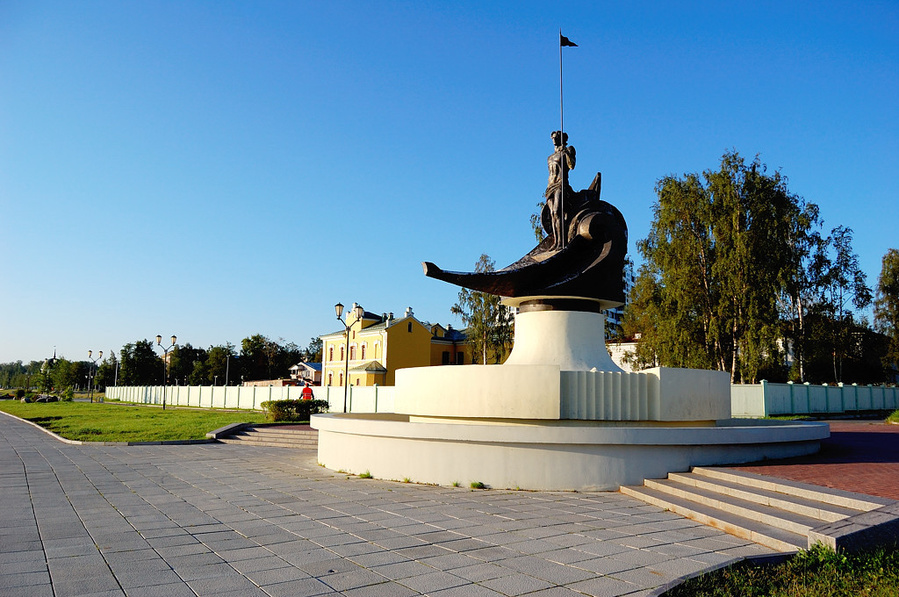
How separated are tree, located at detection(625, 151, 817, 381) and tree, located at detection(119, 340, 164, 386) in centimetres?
7149

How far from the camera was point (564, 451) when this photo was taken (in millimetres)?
10180

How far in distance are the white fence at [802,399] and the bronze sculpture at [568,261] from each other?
15139mm

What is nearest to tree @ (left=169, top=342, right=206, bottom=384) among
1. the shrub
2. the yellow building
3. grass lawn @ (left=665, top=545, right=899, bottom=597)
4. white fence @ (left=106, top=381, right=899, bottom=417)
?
the yellow building

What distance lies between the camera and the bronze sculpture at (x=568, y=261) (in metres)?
13.2

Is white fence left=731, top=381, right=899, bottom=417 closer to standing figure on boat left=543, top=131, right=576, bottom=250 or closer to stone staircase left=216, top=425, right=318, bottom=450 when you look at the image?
standing figure on boat left=543, top=131, right=576, bottom=250

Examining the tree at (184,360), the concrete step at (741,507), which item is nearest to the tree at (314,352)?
the tree at (184,360)

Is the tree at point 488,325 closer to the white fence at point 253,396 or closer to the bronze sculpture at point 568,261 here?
the white fence at point 253,396

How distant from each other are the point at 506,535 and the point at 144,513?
15.4 ft

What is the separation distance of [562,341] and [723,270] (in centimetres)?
1970

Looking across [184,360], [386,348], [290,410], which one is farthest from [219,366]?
[290,410]

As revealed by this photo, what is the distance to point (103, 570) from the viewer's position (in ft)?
18.5

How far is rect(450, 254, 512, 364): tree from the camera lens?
39.4m

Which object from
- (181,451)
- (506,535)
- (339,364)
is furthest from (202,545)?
(339,364)

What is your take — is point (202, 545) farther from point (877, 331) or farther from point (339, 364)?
point (339, 364)
